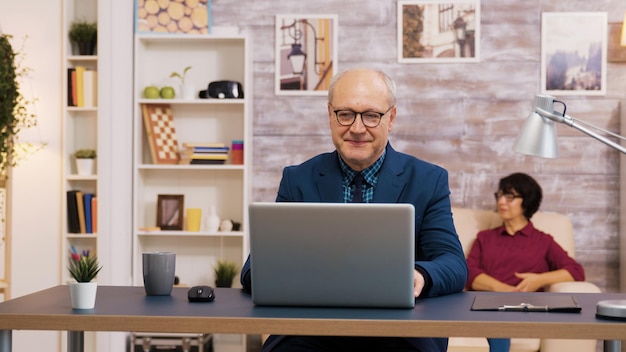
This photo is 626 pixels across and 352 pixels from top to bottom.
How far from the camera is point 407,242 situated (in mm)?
2062

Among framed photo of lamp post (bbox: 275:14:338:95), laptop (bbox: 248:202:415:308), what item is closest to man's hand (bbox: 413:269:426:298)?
laptop (bbox: 248:202:415:308)

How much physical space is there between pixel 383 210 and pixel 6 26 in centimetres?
362

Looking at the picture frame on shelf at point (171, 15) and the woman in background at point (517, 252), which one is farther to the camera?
the picture frame on shelf at point (171, 15)

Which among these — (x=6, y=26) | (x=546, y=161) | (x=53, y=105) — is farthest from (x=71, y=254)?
(x=546, y=161)

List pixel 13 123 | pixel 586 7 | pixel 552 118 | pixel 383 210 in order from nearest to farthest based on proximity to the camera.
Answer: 1. pixel 383 210
2. pixel 552 118
3. pixel 13 123
4. pixel 586 7

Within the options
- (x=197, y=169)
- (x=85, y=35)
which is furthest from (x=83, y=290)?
(x=197, y=169)

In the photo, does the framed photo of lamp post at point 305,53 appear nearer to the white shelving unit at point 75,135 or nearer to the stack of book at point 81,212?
the white shelving unit at point 75,135

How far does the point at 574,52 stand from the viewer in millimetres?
→ 5211

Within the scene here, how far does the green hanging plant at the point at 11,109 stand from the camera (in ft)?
15.8

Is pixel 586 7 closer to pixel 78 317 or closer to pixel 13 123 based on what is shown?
pixel 13 123

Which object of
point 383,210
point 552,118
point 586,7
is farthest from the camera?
point 586,7

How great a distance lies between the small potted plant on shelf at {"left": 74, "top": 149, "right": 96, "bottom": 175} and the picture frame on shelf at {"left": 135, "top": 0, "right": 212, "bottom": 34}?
0.80 metres

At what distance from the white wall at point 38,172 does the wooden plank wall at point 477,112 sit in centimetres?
101

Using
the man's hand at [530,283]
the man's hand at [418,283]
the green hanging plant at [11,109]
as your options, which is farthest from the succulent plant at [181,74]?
the man's hand at [418,283]
